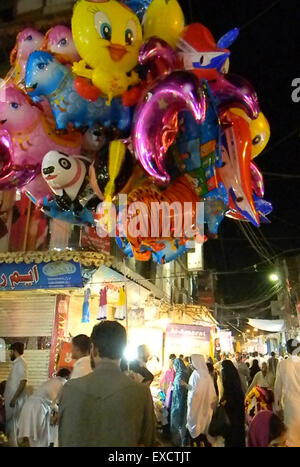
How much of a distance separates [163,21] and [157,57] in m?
0.64

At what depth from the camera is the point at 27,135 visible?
4008 mm

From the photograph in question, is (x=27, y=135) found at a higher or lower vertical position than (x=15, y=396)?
Answer: higher

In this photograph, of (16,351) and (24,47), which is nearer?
(24,47)

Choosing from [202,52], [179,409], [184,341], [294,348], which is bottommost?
[179,409]

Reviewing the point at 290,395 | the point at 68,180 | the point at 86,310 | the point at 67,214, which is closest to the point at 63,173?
the point at 68,180

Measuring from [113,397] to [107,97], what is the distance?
106 inches

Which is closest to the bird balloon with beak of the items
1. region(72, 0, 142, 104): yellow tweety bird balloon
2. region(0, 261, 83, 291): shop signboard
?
region(72, 0, 142, 104): yellow tweety bird balloon

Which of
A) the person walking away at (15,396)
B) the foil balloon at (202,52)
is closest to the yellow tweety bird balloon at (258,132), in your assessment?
the foil balloon at (202,52)

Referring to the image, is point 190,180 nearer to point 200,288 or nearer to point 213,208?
point 213,208

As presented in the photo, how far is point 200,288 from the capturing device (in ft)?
102

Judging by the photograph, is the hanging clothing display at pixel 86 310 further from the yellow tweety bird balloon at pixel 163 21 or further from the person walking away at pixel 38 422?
the yellow tweety bird balloon at pixel 163 21

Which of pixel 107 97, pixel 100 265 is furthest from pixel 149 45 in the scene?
pixel 100 265

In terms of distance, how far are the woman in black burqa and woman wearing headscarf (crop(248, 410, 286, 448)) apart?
137cm

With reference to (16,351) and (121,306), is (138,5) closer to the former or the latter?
(16,351)
